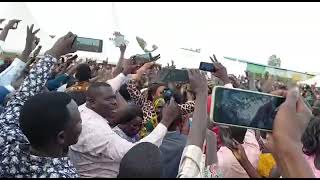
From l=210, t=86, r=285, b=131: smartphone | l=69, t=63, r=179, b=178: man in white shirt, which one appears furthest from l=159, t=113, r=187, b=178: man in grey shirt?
l=210, t=86, r=285, b=131: smartphone

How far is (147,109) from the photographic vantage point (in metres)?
5.23

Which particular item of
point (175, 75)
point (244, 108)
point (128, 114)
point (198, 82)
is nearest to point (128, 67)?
point (175, 75)

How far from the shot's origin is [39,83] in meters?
2.88

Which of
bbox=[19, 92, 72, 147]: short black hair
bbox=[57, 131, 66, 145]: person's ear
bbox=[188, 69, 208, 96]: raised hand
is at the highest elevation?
bbox=[188, 69, 208, 96]: raised hand

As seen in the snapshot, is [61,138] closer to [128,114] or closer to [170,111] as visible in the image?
[170,111]

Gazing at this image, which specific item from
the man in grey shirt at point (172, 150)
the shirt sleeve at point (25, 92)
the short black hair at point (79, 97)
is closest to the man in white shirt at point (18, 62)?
the short black hair at point (79, 97)

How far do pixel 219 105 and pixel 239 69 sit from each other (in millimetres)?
11323

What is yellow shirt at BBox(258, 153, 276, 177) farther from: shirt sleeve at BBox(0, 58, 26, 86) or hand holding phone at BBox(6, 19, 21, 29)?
hand holding phone at BBox(6, 19, 21, 29)

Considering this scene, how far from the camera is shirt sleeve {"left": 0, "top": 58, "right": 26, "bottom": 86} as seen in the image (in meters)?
3.79

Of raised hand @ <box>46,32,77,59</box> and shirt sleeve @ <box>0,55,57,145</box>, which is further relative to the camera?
raised hand @ <box>46,32,77,59</box>

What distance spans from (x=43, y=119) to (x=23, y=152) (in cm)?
23

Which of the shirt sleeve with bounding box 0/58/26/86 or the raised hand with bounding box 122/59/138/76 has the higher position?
the shirt sleeve with bounding box 0/58/26/86

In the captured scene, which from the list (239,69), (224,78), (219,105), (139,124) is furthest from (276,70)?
(219,105)

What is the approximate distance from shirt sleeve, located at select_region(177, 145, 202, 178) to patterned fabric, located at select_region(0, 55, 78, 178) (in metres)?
0.57
